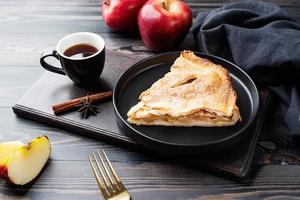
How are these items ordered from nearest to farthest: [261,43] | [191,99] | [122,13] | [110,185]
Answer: [110,185] < [191,99] < [261,43] < [122,13]

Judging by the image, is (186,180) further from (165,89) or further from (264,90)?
(264,90)

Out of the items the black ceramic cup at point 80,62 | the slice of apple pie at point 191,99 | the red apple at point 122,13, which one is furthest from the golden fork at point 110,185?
the red apple at point 122,13

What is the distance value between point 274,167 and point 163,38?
18.8 inches

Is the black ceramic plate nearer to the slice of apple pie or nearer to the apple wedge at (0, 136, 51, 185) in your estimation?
the slice of apple pie

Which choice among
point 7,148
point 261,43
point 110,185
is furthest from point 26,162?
point 261,43

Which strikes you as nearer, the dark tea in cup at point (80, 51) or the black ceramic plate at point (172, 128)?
the black ceramic plate at point (172, 128)

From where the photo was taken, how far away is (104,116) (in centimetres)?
90

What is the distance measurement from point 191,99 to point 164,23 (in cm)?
29

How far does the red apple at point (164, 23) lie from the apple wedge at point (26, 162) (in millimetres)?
439

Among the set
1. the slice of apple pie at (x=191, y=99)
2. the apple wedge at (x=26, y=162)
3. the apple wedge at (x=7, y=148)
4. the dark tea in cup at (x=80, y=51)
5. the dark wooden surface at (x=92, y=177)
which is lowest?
the dark wooden surface at (x=92, y=177)

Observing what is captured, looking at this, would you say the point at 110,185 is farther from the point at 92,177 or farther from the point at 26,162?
the point at 26,162

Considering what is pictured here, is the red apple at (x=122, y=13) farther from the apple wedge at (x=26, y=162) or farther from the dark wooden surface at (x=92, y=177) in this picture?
the apple wedge at (x=26, y=162)

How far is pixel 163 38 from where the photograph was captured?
1.08 m

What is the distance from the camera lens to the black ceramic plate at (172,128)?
77 centimetres
